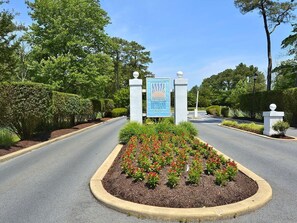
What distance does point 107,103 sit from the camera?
43781 millimetres

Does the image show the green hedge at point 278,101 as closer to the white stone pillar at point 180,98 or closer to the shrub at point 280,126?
the shrub at point 280,126

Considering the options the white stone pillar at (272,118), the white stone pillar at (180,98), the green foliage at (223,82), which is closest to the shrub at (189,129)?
the white stone pillar at (180,98)

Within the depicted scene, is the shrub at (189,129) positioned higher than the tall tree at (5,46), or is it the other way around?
the tall tree at (5,46)

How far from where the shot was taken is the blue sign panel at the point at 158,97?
42.2 ft

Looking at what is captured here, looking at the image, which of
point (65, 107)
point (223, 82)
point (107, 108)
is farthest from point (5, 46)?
point (223, 82)

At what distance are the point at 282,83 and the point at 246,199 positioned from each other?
4287 centimetres

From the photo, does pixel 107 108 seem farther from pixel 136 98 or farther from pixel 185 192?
pixel 185 192

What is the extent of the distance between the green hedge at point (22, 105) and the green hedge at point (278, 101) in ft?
52.8

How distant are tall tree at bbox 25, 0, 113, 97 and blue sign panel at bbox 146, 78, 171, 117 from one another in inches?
550

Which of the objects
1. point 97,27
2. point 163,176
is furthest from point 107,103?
point 163,176

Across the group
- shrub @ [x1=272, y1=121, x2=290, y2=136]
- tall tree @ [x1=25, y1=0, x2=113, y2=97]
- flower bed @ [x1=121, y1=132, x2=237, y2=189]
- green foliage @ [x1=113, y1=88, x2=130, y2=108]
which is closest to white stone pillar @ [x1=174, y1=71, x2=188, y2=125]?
shrub @ [x1=272, y1=121, x2=290, y2=136]

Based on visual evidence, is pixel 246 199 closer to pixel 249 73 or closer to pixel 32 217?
pixel 32 217

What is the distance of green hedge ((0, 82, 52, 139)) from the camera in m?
12.2

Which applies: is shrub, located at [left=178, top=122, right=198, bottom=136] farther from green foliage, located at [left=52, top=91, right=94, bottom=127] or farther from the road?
green foliage, located at [left=52, top=91, right=94, bottom=127]
